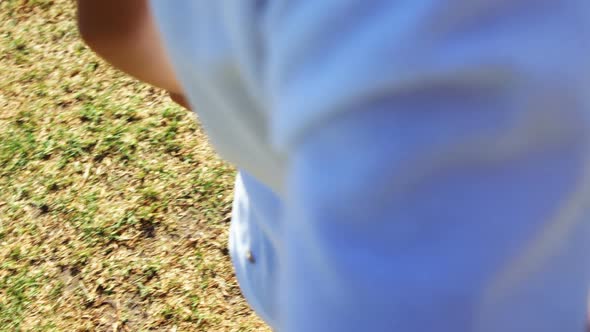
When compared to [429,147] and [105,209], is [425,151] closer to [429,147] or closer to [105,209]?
[429,147]

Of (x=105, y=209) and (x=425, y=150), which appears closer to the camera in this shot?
(x=425, y=150)

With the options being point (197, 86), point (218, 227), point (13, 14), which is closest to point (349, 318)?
point (197, 86)

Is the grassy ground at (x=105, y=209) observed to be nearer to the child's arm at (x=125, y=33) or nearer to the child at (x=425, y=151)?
the child's arm at (x=125, y=33)

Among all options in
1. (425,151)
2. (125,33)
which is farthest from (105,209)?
(425,151)

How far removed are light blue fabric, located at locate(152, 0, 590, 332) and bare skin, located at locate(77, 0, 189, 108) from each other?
0.41 metres

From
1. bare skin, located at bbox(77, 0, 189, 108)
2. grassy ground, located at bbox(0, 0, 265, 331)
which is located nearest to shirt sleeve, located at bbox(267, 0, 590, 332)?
bare skin, located at bbox(77, 0, 189, 108)

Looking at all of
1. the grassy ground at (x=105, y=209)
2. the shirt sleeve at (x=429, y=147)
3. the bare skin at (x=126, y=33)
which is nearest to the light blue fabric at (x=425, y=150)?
the shirt sleeve at (x=429, y=147)

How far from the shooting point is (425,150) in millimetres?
275

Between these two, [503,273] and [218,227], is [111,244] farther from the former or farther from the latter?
[503,273]

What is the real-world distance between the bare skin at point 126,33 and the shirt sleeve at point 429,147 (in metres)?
0.44

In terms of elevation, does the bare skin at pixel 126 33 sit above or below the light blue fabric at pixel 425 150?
below

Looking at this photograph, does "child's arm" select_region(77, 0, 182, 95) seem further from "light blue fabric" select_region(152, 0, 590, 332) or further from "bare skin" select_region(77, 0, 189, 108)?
"light blue fabric" select_region(152, 0, 590, 332)

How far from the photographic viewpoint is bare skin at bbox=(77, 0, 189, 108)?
704mm

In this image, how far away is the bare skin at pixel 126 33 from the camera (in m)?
0.70
